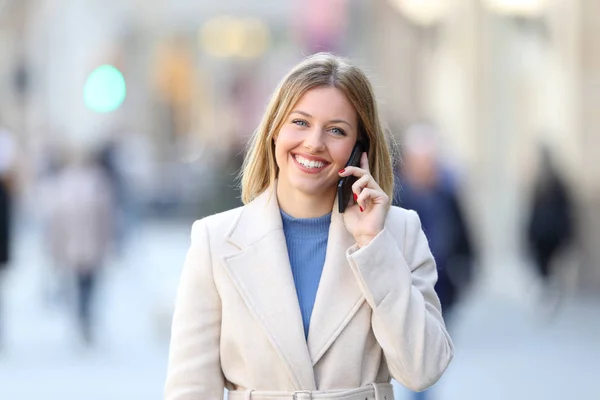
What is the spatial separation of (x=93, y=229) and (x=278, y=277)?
10.3 meters

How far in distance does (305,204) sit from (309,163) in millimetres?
195

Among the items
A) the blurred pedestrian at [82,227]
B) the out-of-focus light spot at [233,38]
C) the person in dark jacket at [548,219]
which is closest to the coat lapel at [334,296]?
the blurred pedestrian at [82,227]

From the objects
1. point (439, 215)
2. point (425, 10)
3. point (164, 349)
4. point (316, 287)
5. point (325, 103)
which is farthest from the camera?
point (425, 10)

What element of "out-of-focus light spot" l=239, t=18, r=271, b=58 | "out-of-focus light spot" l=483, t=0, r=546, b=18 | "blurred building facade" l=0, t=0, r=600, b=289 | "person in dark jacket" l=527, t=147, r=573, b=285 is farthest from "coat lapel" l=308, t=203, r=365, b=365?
"out-of-focus light spot" l=239, t=18, r=271, b=58

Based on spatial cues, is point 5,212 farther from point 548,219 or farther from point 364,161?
point 364,161

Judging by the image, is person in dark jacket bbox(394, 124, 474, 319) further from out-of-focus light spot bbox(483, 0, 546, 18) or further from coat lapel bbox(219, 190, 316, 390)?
out-of-focus light spot bbox(483, 0, 546, 18)

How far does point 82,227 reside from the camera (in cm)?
1417

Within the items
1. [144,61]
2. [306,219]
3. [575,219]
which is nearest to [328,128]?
[306,219]

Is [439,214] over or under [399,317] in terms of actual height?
under

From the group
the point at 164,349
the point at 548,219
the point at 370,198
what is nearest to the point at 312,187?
the point at 370,198

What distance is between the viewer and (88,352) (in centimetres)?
1387

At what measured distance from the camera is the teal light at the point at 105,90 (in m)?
18.9

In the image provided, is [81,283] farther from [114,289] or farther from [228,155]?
[114,289]

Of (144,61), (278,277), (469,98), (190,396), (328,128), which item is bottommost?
(144,61)
